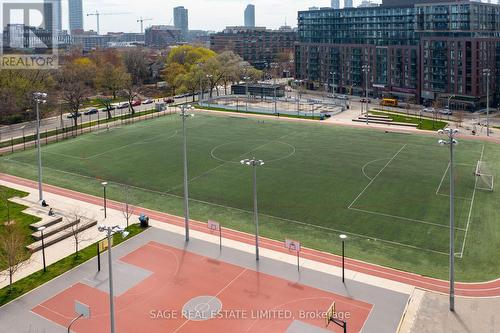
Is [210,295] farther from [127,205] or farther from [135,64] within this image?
[135,64]

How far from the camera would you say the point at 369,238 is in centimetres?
3719

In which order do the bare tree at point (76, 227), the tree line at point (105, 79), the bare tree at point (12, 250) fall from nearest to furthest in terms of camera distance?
the bare tree at point (12, 250), the bare tree at point (76, 227), the tree line at point (105, 79)

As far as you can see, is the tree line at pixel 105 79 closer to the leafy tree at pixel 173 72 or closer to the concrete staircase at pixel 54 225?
the leafy tree at pixel 173 72

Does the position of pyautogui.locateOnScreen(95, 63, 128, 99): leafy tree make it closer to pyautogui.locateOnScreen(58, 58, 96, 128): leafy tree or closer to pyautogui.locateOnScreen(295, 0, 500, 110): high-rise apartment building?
pyautogui.locateOnScreen(58, 58, 96, 128): leafy tree

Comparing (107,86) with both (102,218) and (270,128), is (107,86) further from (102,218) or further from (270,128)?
(102,218)

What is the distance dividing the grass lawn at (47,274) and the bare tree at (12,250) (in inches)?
24.7

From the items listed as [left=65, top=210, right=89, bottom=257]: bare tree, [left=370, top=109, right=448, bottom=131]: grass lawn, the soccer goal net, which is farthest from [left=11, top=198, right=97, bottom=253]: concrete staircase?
[left=370, top=109, right=448, bottom=131]: grass lawn

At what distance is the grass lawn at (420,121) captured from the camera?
79.8 meters

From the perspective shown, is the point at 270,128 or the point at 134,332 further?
the point at 270,128

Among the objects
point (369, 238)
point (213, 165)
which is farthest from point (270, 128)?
point (369, 238)

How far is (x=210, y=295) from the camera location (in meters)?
29.1

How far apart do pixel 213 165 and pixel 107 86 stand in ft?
210

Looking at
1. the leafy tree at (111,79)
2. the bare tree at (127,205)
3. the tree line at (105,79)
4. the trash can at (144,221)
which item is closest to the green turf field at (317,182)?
the bare tree at (127,205)

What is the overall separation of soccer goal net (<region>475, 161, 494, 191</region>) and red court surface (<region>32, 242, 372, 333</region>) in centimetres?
2786
